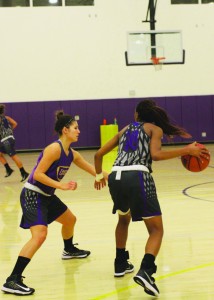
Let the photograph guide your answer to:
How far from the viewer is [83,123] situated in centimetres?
A: 2072

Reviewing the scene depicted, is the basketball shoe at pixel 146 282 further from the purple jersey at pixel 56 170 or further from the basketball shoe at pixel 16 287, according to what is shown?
the purple jersey at pixel 56 170

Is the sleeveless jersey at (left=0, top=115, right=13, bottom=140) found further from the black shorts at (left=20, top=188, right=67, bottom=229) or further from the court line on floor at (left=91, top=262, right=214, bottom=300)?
the court line on floor at (left=91, top=262, right=214, bottom=300)

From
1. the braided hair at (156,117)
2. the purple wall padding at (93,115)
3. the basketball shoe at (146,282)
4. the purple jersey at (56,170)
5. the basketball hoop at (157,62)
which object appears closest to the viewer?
the basketball shoe at (146,282)

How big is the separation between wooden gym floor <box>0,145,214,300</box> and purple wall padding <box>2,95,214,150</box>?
9381 millimetres

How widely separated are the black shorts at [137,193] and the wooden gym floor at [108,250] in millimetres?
658

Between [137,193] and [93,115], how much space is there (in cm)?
1577

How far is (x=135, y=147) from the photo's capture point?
5129mm

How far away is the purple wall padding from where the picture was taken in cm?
2034

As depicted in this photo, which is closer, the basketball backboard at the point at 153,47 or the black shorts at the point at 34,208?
the black shorts at the point at 34,208

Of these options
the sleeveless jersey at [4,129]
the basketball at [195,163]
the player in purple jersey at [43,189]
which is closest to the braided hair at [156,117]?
the basketball at [195,163]

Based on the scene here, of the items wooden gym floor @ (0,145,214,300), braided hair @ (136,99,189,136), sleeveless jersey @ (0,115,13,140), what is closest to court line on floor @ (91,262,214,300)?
wooden gym floor @ (0,145,214,300)

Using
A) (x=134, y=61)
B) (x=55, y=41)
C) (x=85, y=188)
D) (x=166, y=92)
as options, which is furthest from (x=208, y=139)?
(x=85, y=188)

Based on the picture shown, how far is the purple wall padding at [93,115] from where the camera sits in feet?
66.7

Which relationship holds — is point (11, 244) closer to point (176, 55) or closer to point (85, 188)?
point (85, 188)
